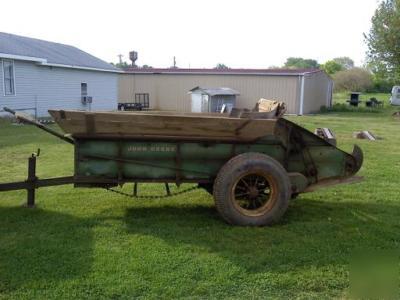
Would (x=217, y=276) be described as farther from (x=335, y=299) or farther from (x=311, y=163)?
(x=311, y=163)

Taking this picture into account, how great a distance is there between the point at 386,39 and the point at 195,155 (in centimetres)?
3138

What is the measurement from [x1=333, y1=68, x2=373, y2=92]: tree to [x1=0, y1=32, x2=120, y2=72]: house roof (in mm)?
40913

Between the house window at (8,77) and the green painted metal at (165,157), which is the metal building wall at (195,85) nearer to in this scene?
the house window at (8,77)

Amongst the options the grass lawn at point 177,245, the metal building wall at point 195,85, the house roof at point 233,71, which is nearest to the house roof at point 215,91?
the metal building wall at point 195,85

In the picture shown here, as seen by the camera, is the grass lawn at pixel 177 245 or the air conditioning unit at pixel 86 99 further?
the air conditioning unit at pixel 86 99

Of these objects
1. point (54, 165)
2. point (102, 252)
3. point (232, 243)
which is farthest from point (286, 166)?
point (54, 165)

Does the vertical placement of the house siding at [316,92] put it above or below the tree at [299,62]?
below

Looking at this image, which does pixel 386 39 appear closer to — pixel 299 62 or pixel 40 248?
pixel 40 248

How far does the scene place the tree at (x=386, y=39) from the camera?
32.6m

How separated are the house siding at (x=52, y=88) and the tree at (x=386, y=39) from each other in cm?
1864

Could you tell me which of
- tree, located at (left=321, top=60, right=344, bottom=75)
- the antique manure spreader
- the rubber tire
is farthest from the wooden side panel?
tree, located at (left=321, top=60, right=344, bottom=75)

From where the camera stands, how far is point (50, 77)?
22.4 meters

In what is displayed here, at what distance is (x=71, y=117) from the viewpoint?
4836 mm

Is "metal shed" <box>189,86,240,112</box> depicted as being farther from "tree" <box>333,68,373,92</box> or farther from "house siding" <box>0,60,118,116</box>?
A: "tree" <box>333,68,373,92</box>
